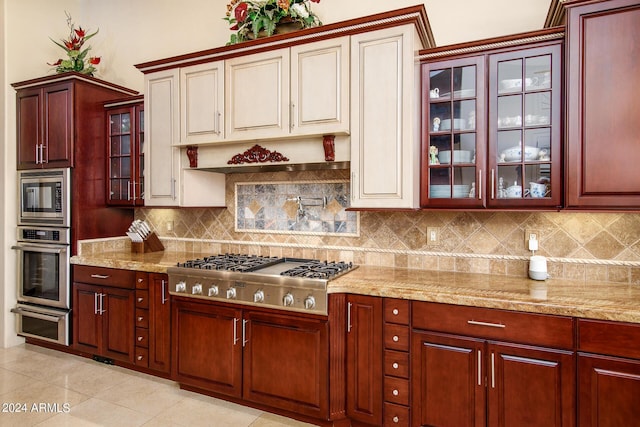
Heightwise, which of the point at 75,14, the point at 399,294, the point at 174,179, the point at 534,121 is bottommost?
the point at 399,294

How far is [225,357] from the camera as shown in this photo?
2.61m

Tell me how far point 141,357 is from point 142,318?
320mm

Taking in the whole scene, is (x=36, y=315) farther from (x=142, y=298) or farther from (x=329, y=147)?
(x=329, y=147)

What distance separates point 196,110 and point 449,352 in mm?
2499

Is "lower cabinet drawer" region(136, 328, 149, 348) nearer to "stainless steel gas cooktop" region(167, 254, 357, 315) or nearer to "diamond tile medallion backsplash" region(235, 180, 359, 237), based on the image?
"stainless steel gas cooktop" region(167, 254, 357, 315)

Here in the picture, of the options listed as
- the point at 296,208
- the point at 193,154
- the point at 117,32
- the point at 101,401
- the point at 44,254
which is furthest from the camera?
the point at 117,32

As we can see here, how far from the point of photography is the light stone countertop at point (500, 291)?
5.99ft

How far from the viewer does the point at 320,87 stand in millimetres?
2570

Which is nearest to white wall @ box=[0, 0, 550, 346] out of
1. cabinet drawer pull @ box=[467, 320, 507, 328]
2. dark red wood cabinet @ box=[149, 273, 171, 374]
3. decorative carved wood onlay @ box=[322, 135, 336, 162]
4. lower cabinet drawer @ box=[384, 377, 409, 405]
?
decorative carved wood onlay @ box=[322, 135, 336, 162]

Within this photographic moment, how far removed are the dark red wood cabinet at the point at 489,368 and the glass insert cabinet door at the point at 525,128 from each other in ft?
2.41

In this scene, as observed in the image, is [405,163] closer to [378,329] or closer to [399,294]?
[399,294]

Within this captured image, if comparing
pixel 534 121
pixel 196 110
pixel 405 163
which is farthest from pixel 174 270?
pixel 534 121

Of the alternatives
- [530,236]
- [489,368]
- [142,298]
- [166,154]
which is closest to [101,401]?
[142,298]

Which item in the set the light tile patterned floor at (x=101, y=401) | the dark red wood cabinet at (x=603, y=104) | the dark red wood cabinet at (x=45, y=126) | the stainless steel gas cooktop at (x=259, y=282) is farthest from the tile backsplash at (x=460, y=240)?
the dark red wood cabinet at (x=45, y=126)
